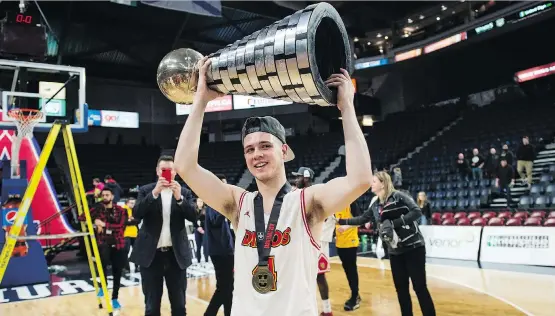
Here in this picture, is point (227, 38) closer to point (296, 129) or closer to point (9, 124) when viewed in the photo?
point (296, 129)

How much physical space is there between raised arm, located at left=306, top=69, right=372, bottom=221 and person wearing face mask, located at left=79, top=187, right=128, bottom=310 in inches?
213

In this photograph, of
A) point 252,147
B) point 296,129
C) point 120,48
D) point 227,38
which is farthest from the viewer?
point 296,129

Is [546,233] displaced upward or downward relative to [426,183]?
downward

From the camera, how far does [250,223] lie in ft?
6.56

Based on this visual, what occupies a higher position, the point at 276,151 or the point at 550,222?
the point at 276,151

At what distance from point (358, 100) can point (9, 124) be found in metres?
20.3

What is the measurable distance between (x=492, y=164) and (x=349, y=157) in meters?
13.6

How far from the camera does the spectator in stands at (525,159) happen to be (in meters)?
13.4

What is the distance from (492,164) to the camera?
13.9 m

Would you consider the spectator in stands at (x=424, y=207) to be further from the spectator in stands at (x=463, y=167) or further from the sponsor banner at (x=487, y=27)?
the sponsor banner at (x=487, y=27)

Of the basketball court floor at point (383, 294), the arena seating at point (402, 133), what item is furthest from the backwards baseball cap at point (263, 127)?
the arena seating at point (402, 133)

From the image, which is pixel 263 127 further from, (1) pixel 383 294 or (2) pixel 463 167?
(2) pixel 463 167

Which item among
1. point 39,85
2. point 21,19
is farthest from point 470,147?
point 21,19

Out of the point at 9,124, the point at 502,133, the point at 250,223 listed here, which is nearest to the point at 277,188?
the point at 250,223
